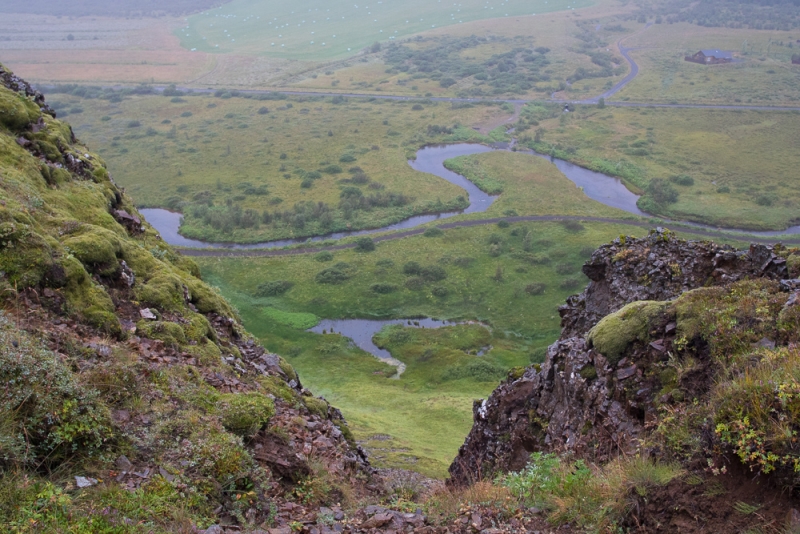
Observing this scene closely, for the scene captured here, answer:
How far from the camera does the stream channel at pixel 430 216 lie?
228ft

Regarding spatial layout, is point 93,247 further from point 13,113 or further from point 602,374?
point 602,374

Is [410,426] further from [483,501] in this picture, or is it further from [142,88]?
[142,88]

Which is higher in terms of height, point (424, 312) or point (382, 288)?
point (382, 288)

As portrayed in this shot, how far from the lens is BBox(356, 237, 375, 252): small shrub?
88.8 meters

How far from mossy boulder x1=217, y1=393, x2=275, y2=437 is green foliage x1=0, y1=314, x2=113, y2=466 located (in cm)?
361

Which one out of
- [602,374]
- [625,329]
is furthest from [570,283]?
[602,374]

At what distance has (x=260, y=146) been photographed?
140 metres

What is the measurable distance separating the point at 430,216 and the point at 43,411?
93800 mm

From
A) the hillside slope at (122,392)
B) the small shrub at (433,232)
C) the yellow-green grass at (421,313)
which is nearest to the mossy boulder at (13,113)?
the hillside slope at (122,392)

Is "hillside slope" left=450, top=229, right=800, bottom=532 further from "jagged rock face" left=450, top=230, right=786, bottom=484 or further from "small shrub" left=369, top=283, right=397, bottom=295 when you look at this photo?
"small shrub" left=369, top=283, right=397, bottom=295

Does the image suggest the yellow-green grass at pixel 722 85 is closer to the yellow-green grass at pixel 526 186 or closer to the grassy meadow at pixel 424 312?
the yellow-green grass at pixel 526 186

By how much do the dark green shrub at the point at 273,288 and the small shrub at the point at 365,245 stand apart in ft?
47.5

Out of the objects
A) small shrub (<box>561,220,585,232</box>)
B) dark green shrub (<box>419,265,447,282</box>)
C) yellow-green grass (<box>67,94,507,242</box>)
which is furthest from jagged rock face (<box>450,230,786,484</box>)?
yellow-green grass (<box>67,94,507,242</box>)

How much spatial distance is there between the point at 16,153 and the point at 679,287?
2796cm
